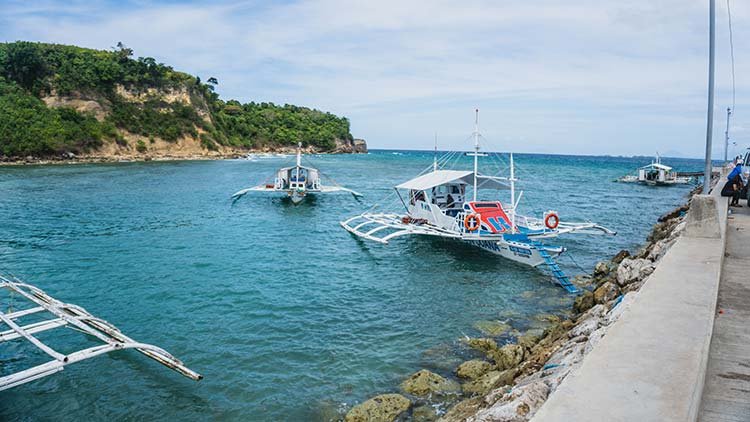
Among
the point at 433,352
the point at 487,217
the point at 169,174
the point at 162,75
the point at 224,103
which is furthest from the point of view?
the point at 224,103

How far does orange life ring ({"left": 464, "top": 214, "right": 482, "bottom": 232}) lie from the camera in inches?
912

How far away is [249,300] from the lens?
17812mm

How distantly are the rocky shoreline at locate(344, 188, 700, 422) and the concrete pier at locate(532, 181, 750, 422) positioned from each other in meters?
0.77

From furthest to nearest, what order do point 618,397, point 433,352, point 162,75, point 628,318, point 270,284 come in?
point 162,75, point 270,284, point 433,352, point 628,318, point 618,397

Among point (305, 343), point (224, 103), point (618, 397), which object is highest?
point (224, 103)

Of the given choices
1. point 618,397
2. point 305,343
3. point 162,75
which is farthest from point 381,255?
point 162,75

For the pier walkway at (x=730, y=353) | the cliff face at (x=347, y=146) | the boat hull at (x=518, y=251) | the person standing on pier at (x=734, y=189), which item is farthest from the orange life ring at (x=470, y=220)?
the cliff face at (x=347, y=146)

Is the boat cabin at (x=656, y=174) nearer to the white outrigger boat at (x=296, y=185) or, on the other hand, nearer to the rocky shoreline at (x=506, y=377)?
the white outrigger boat at (x=296, y=185)

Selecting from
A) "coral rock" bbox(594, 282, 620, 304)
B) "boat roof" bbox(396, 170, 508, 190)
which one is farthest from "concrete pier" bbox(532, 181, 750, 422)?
"boat roof" bbox(396, 170, 508, 190)

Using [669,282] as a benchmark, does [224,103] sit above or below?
above

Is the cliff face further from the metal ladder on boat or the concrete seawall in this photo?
the concrete seawall

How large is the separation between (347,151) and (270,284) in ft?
549

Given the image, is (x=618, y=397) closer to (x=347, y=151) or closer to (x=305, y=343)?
(x=305, y=343)

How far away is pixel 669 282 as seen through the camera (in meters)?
9.36
